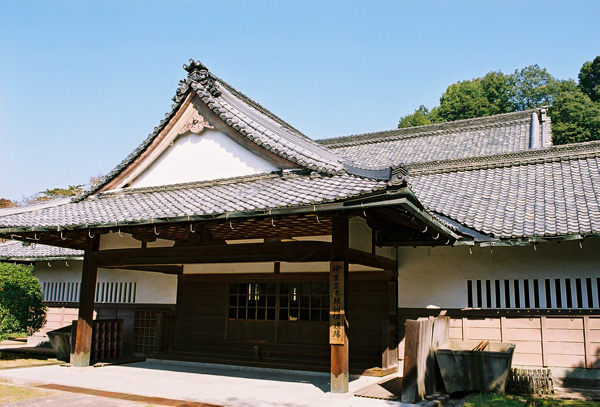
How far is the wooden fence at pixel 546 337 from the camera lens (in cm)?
951

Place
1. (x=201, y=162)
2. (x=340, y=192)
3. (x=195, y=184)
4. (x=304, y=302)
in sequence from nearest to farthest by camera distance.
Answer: (x=340, y=192), (x=195, y=184), (x=201, y=162), (x=304, y=302)

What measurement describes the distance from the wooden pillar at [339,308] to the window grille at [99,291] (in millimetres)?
8535

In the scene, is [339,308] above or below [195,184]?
below

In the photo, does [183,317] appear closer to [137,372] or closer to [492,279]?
[137,372]

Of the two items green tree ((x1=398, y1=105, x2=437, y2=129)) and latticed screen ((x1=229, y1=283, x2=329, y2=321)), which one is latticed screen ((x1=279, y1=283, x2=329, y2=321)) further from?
green tree ((x1=398, y1=105, x2=437, y2=129))

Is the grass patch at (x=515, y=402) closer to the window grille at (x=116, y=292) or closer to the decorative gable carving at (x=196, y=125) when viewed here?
the decorative gable carving at (x=196, y=125)

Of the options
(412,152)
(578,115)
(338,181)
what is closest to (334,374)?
(338,181)

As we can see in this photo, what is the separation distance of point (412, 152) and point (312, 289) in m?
8.59

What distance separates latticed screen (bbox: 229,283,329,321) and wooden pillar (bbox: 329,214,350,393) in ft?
12.6

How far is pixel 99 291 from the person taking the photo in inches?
621

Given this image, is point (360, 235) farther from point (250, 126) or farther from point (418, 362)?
point (250, 126)

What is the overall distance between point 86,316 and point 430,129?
48.7ft

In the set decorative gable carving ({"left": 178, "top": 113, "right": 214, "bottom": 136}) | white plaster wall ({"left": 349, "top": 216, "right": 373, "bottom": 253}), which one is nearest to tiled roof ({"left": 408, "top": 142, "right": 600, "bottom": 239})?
white plaster wall ({"left": 349, "top": 216, "right": 373, "bottom": 253})

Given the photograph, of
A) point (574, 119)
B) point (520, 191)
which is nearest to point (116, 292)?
point (520, 191)
